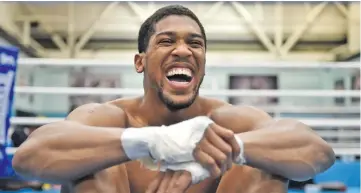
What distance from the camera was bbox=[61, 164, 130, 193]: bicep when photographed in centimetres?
94

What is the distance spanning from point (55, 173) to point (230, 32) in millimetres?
7149

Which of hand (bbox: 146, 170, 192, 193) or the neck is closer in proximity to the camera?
hand (bbox: 146, 170, 192, 193)

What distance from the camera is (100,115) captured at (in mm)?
1124

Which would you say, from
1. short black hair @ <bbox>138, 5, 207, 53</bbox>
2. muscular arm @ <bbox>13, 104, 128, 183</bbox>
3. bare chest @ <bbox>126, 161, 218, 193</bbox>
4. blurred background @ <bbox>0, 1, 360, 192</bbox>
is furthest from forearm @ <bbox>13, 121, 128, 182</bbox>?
blurred background @ <bbox>0, 1, 360, 192</bbox>

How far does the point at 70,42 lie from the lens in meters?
7.64

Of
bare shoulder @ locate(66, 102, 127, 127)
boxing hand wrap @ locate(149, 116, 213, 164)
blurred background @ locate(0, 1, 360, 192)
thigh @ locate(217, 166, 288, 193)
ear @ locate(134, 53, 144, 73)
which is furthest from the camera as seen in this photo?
blurred background @ locate(0, 1, 360, 192)

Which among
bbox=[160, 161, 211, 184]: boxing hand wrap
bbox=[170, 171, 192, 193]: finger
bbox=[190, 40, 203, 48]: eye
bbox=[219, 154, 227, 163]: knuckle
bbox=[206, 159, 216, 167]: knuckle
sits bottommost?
bbox=[170, 171, 192, 193]: finger

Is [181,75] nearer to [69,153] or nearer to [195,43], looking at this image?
[195,43]

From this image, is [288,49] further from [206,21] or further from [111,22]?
[111,22]

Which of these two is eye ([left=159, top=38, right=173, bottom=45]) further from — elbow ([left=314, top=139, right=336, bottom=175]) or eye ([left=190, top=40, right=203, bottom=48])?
elbow ([left=314, top=139, right=336, bottom=175])

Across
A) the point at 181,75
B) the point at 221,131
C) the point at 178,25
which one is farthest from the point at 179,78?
the point at 221,131

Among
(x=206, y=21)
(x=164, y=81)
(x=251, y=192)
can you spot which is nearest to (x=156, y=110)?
(x=164, y=81)

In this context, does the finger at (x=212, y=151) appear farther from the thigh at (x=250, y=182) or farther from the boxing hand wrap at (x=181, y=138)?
the thigh at (x=250, y=182)

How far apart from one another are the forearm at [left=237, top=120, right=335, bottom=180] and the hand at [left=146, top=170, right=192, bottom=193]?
131 mm
